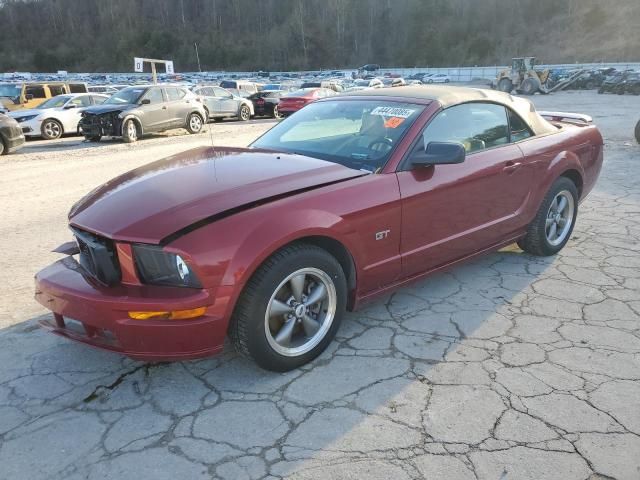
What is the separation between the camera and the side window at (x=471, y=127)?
11.6ft

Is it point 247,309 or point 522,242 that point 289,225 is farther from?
point 522,242

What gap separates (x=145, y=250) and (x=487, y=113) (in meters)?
2.84

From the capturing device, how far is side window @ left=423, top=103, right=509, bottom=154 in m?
3.54

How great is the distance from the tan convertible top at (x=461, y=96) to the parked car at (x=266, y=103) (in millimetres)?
18177

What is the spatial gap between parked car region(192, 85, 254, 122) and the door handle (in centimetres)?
1738

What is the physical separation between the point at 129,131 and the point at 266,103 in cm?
910

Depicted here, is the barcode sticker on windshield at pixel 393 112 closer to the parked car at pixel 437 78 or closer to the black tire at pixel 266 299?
the black tire at pixel 266 299

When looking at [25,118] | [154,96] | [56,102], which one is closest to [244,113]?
[154,96]

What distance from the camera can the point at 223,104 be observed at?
20.4 metres

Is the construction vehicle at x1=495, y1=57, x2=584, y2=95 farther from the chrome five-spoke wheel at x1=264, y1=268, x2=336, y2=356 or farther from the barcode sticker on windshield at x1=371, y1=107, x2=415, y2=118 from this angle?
the chrome five-spoke wheel at x1=264, y1=268, x2=336, y2=356

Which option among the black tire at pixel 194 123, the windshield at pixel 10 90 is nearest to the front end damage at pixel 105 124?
the black tire at pixel 194 123

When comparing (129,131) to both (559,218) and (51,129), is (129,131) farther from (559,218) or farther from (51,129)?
(559,218)

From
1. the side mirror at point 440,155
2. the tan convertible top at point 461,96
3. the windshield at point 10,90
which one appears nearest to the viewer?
the side mirror at point 440,155

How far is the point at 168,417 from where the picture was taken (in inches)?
101
